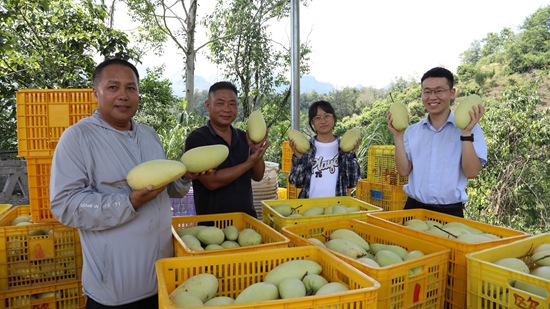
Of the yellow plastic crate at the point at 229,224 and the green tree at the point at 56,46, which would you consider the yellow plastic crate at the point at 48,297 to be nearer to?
the yellow plastic crate at the point at 229,224

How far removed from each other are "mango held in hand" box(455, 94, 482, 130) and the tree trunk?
11640 millimetres

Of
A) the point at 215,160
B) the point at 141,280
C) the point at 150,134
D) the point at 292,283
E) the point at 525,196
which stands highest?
the point at 150,134

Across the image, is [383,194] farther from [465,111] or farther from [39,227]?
[39,227]

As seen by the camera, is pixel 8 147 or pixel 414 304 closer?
pixel 414 304

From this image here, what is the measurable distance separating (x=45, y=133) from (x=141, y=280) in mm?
1154

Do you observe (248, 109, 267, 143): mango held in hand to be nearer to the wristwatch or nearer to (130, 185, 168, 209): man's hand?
(130, 185, 168, 209): man's hand

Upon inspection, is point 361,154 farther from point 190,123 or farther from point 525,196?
point 190,123

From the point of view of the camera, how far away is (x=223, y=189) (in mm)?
2719

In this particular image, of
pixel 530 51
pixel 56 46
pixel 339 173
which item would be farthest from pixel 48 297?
pixel 530 51

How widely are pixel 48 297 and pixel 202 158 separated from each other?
1398 mm

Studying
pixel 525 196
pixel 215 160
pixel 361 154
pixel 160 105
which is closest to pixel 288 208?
pixel 215 160

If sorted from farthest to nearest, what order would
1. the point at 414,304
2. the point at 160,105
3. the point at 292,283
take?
the point at 160,105, the point at 414,304, the point at 292,283

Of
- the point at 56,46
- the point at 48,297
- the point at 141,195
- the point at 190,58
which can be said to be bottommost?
the point at 48,297

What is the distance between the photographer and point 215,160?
2.11 metres
